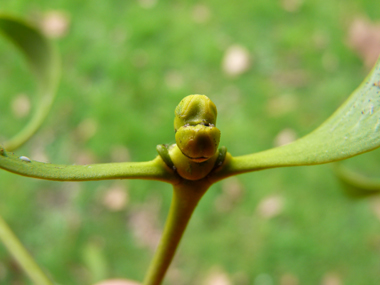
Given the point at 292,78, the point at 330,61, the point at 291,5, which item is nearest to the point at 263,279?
the point at 292,78

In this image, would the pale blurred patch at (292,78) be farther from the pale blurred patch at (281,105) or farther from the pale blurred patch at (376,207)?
the pale blurred patch at (376,207)

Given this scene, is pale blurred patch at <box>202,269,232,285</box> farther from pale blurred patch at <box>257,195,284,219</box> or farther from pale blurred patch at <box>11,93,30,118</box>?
pale blurred patch at <box>11,93,30,118</box>

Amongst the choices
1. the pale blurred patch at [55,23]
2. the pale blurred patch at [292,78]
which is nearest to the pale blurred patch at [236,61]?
the pale blurred patch at [292,78]

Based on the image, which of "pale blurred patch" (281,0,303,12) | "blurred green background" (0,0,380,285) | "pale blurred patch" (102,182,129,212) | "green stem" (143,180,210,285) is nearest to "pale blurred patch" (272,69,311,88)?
"blurred green background" (0,0,380,285)

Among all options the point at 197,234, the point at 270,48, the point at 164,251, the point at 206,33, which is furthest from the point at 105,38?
the point at 164,251

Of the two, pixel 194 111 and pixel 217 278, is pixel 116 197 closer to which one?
pixel 217 278

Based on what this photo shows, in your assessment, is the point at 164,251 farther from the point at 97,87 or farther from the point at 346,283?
the point at 97,87
